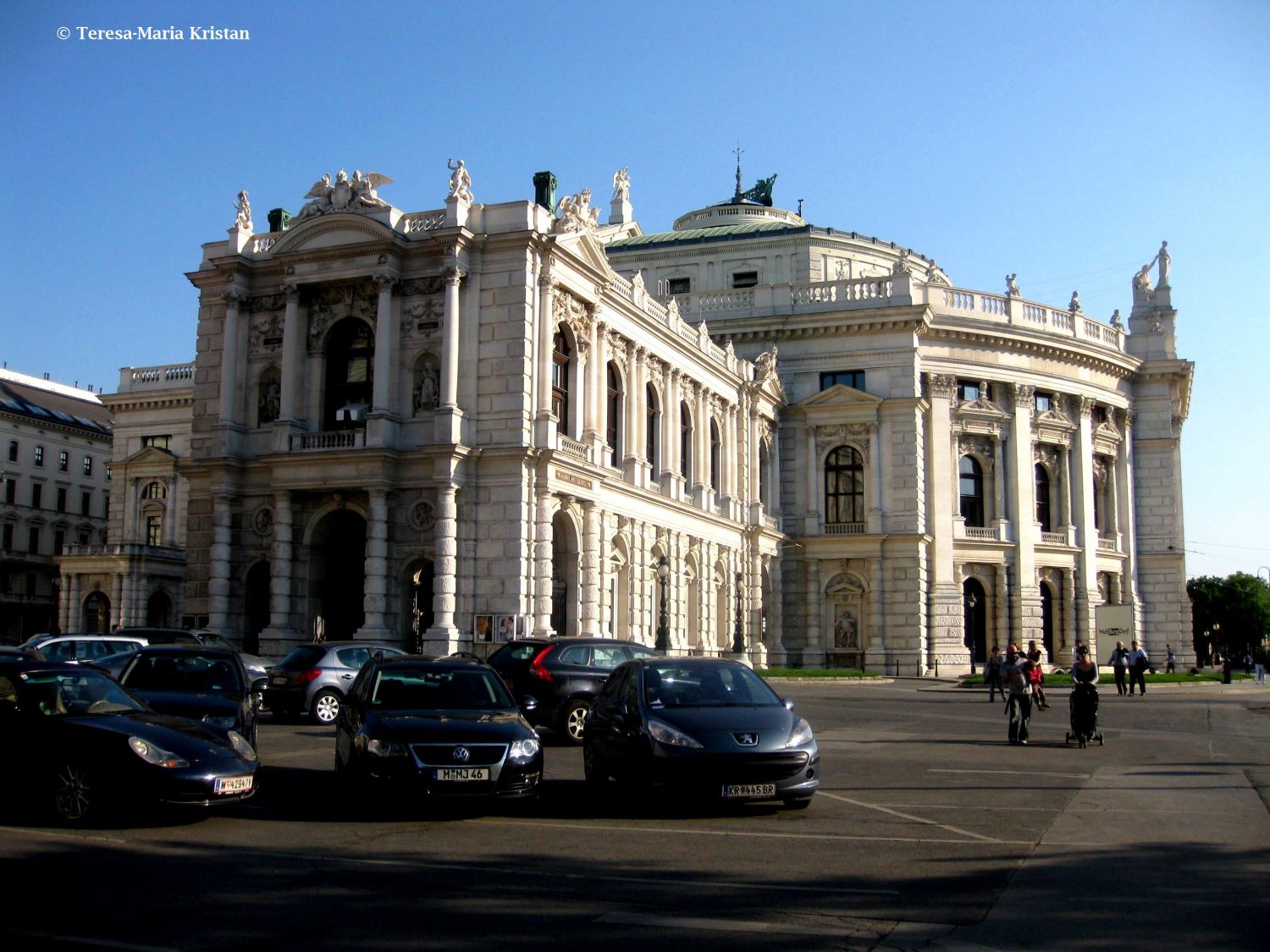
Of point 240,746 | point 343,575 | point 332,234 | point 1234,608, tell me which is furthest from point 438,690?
point 1234,608

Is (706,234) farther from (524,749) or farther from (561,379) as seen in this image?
(524,749)

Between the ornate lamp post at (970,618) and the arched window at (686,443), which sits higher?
the arched window at (686,443)

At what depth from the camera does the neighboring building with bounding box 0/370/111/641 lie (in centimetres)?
7981

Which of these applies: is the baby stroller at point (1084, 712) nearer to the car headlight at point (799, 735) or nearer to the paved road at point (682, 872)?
the paved road at point (682, 872)

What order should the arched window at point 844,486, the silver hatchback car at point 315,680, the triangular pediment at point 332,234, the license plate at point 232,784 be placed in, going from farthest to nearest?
the arched window at point 844,486
the triangular pediment at point 332,234
the silver hatchback car at point 315,680
the license plate at point 232,784

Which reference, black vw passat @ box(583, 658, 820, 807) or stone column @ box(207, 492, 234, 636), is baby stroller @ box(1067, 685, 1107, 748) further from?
stone column @ box(207, 492, 234, 636)

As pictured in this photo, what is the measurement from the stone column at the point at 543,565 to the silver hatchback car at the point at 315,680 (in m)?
11.5

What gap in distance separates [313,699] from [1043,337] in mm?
46810

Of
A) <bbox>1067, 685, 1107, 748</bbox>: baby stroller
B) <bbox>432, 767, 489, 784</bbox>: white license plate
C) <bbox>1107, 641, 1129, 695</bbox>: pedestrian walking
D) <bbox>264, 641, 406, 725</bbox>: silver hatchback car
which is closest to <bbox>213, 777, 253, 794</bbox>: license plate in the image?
<bbox>432, 767, 489, 784</bbox>: white license plate

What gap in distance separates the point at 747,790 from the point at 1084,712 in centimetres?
1116

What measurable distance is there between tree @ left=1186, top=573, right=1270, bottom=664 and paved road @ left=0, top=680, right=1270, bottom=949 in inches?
4173

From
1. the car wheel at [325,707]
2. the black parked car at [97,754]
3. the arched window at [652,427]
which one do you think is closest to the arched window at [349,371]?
the arched window at [652,427]

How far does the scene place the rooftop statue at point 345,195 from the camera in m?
38.6

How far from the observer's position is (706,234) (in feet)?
222
